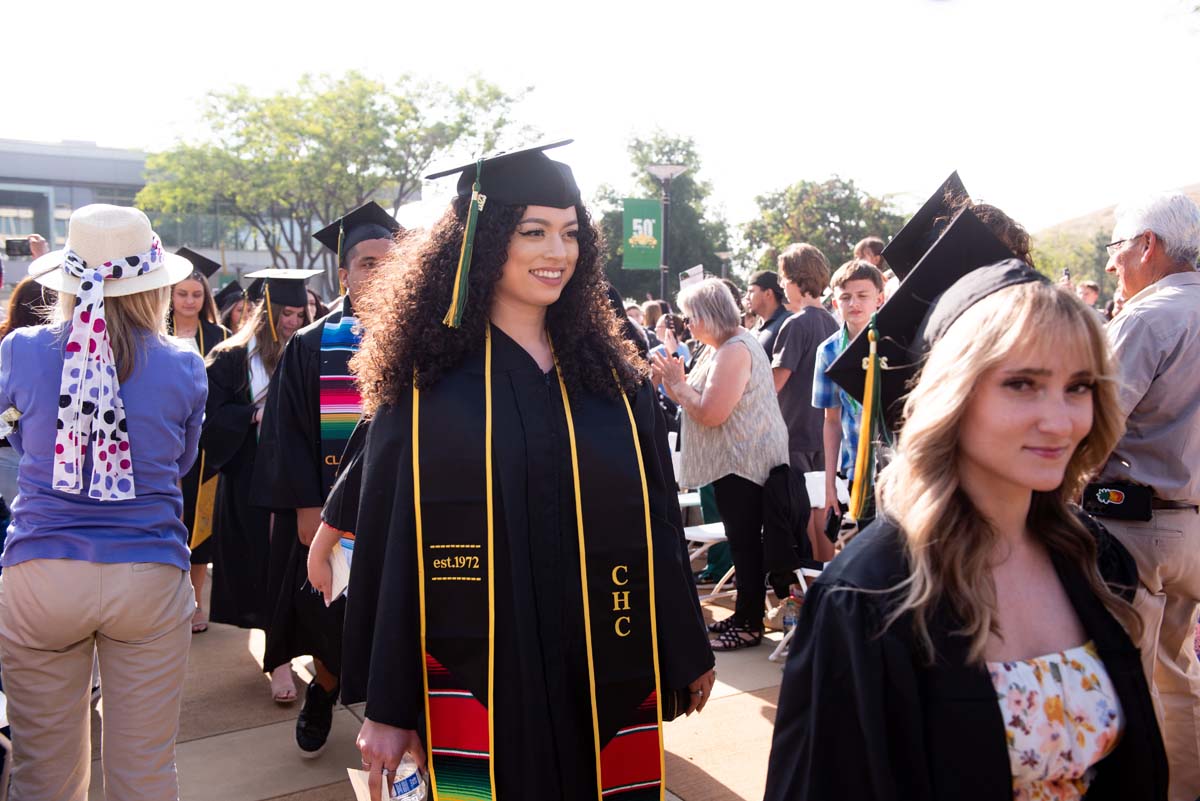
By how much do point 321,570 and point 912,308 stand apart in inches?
76.1

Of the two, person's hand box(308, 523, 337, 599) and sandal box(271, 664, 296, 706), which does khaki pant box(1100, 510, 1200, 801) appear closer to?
person's hand box(308, 523, 337, 599)

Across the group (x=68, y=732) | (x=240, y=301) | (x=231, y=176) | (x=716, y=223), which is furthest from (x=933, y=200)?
(x=716, y=223)

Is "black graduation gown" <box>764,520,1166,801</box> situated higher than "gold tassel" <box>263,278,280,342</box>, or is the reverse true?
"gold tassel" <box>263,278,280,342</box>

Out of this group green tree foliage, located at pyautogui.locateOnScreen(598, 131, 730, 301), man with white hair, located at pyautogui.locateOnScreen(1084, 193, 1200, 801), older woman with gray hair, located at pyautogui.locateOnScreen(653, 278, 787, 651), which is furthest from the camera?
green tree foliage, located at pyautogui.locateOnScreen(598, 131, 730, 301)

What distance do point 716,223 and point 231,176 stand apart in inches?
954

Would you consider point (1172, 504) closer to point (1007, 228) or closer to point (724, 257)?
point (1007, 228)

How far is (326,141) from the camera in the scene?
28.4m

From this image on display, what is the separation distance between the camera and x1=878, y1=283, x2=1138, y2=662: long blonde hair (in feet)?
5.25

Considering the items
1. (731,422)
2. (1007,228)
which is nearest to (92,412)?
(1007,228)

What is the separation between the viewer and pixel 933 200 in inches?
106

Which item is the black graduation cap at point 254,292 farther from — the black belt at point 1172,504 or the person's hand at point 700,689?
the black belt at point 1172,504

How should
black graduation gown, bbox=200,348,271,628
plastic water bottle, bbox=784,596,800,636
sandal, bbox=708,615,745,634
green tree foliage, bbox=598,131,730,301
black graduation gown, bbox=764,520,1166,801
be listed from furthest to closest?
green tree foliage, bbox=598,131,730,301
sandal, bbox=708,615,745,634
plastic water bottle, bbox=784,596,800,636
black graduation gown, bbox=200,348,271,628
black graduation gown, bbox=764,520,1166,801

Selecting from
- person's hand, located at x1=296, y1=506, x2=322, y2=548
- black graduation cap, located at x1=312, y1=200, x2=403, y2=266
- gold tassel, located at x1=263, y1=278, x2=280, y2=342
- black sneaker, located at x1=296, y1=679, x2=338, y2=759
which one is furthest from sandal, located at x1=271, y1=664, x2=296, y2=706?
A: black graduation cap, located at x1=312, y1=200, x2=403, y2=266

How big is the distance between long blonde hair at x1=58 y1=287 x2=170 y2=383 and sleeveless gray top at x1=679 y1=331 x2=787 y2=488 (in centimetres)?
286
